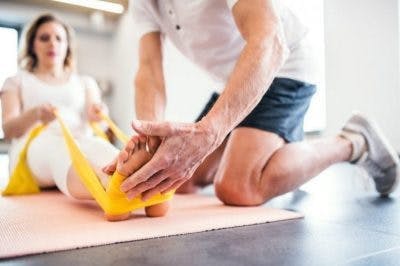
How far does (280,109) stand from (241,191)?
0.83ft

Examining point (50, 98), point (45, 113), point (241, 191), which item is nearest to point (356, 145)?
point (241, 191)

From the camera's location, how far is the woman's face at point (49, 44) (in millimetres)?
1555

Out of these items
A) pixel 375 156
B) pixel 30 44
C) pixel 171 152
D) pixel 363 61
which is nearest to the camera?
pixel 171 152

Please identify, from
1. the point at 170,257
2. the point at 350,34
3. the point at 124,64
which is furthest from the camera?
the point at 124,64

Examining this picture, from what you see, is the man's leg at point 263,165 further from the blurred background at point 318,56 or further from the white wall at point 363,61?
the white wall at point 363,61

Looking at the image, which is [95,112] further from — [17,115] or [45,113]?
[17,115]

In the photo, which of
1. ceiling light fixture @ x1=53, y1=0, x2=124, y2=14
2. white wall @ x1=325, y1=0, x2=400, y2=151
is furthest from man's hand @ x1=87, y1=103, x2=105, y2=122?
ceiling light fixture @ x1=53, y1=0, x2=124, y2=14

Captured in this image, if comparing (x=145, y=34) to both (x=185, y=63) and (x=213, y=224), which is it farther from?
(x=185, y=63)

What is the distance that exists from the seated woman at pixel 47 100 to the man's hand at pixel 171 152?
0.52m

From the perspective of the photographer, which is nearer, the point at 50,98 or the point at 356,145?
the point at 356,145

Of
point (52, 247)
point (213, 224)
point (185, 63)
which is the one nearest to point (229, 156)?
point (213, 224)

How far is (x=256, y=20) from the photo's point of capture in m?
0.70

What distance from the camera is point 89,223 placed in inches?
29.7

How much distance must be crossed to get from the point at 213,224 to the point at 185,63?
262 cm
